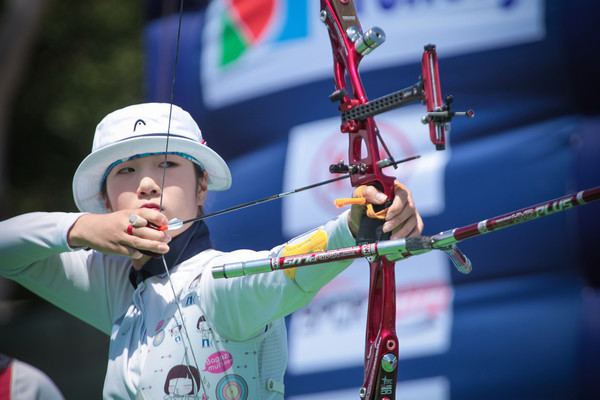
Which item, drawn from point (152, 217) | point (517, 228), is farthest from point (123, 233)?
point (517, 228)

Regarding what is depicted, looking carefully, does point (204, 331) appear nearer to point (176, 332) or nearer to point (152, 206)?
point (176, 332)

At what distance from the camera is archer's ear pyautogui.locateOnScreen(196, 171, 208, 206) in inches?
87.3

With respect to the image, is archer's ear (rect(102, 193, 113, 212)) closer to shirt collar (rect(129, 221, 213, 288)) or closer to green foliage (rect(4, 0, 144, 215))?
shirt collar (rect(129, 221, 213, 288))

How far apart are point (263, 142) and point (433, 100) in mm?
1592

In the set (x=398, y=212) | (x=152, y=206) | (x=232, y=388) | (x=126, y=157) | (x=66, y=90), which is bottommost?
(x=232, y=388)

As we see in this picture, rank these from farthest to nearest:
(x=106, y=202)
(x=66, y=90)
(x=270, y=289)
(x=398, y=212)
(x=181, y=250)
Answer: (x=66, y=90) → (x=106, y=202) → (x=181, y=250) → (x=270, y=289) → (x=398, y=212)

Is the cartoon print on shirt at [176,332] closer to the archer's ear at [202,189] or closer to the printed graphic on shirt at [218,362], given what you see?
the printed graphic on shirt at [218,362]

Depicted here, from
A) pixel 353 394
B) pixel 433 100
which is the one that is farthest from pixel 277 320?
pixel 353 394

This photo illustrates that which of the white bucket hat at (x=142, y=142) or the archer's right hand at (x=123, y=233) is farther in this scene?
the white bucket hat at (x=142, y=142)

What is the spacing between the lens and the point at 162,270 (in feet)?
7.05

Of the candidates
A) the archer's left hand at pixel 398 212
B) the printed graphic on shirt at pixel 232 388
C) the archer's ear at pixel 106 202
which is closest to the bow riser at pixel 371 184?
the archer's left hand at pixel 398 212

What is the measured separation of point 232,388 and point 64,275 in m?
0.50

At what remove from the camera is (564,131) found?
2807mm

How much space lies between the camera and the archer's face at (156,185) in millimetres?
2113
